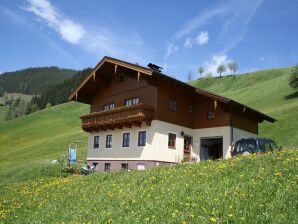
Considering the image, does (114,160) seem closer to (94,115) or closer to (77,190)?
(94,115)

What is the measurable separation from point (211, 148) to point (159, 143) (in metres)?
7.48

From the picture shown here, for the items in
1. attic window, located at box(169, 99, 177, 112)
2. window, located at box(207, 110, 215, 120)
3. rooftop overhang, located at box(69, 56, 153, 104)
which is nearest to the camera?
attic window, located at box(169, 99, 177, 112)

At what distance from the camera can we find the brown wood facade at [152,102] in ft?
101

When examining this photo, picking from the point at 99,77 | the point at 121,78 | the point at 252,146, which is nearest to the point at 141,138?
the point at 121,78

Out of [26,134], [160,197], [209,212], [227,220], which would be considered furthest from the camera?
[26,134]

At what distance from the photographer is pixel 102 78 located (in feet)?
124

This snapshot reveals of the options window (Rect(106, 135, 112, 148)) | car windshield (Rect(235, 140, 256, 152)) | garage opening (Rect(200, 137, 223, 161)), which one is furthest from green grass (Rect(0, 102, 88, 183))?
car windshield (Rect(235, 140, 256, 152))

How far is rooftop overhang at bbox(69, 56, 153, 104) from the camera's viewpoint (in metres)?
33.3

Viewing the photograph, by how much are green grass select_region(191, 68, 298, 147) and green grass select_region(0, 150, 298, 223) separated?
3004 centimetres

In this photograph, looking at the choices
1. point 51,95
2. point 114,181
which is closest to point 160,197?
point 114,181

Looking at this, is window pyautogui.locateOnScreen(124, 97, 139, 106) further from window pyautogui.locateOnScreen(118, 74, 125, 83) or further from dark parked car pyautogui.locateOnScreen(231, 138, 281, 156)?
dark parked car pyautogui.locateOnScreen(231, 138, 281, 156)

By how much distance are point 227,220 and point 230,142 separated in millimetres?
23844

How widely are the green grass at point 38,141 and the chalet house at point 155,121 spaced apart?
7.30 meters

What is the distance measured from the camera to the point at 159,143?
3053cm
